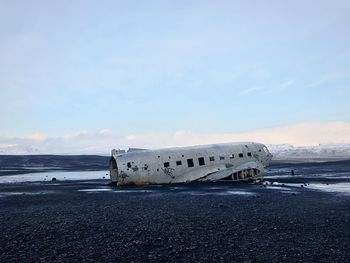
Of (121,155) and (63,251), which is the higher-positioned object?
(121,155)

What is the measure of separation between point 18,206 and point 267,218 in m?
15.9

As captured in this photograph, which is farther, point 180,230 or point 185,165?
point 185,165

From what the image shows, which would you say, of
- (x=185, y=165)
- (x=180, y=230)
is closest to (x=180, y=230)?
(x=180, y=230)

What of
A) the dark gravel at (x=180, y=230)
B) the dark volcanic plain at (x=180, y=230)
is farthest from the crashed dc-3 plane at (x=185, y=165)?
the dark gravel at (x=180, y=230)

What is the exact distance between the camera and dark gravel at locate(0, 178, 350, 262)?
11.8 metres

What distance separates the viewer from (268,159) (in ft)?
136

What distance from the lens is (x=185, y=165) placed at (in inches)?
1470

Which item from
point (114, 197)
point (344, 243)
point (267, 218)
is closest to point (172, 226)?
point (267, 218)

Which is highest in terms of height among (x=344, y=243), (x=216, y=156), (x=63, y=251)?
(x=216, y=156)

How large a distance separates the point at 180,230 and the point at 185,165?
22.2 meters

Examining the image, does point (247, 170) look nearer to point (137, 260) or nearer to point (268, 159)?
point (268, 159)

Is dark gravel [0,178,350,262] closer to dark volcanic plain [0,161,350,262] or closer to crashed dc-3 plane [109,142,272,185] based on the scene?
dark volcanic plain [0,161,350,262]

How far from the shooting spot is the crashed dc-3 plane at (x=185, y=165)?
35.7 m

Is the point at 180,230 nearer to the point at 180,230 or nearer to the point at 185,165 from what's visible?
the point at 180,230
